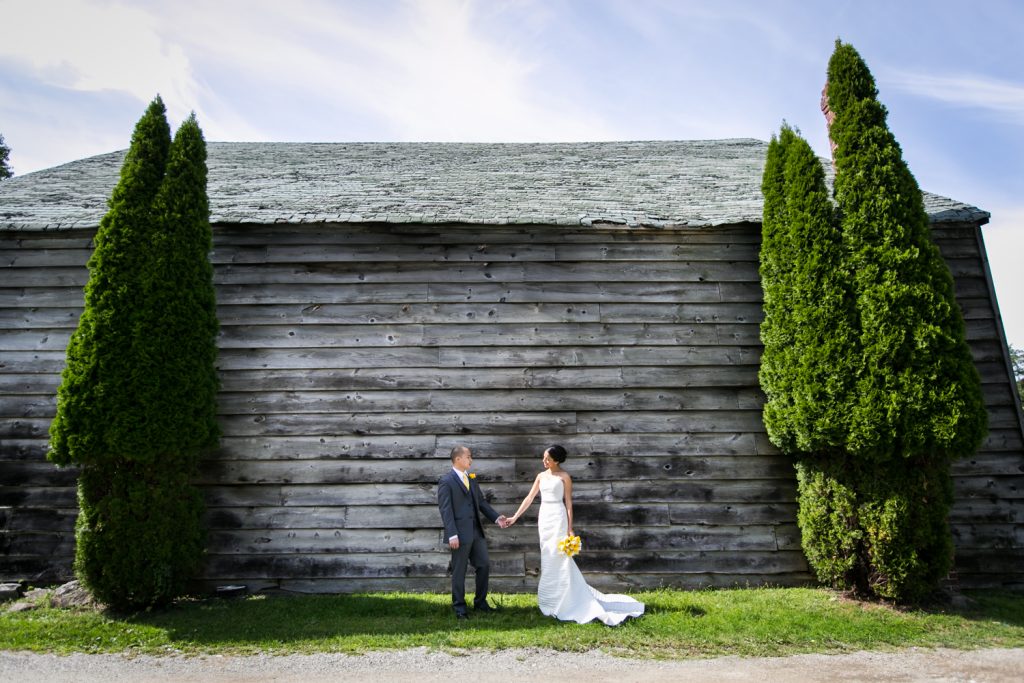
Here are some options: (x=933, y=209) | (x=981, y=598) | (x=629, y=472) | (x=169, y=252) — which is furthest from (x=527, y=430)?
(x=933, y=209)

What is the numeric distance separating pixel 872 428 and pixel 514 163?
720 centimetres

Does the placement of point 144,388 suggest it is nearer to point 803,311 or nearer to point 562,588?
point 562,588

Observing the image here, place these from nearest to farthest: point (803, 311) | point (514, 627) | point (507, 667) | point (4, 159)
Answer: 1. point (507, 667)
2. point (514, 627)
3. point (803, 311)
4. point (4, 159)

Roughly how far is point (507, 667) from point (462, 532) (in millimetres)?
1609

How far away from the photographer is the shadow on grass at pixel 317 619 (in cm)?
558

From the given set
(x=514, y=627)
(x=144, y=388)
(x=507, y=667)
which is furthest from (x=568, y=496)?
(x=144, y=388)

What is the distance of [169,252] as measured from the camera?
6.74 meters

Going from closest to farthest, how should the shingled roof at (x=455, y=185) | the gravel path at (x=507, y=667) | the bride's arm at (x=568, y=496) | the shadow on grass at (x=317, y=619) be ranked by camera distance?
the gravel path at (x=507, y=667) < the shadow on grass at (x=317, y=619) < the bride's arm at (x=568, y=496) < the shingled roof at (x=455, y=185)

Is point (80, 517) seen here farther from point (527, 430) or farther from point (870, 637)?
point (870, 637)

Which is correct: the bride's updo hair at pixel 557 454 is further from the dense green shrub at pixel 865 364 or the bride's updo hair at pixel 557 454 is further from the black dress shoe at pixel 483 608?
the dense green shrub at pixel 865 364

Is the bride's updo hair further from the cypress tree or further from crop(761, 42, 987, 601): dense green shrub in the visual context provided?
the cypress tree

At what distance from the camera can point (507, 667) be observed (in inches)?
189

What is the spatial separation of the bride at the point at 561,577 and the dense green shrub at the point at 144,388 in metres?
3.54

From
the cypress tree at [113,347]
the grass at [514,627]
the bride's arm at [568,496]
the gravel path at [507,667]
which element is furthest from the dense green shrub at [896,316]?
the cypress tree at [113,347]
